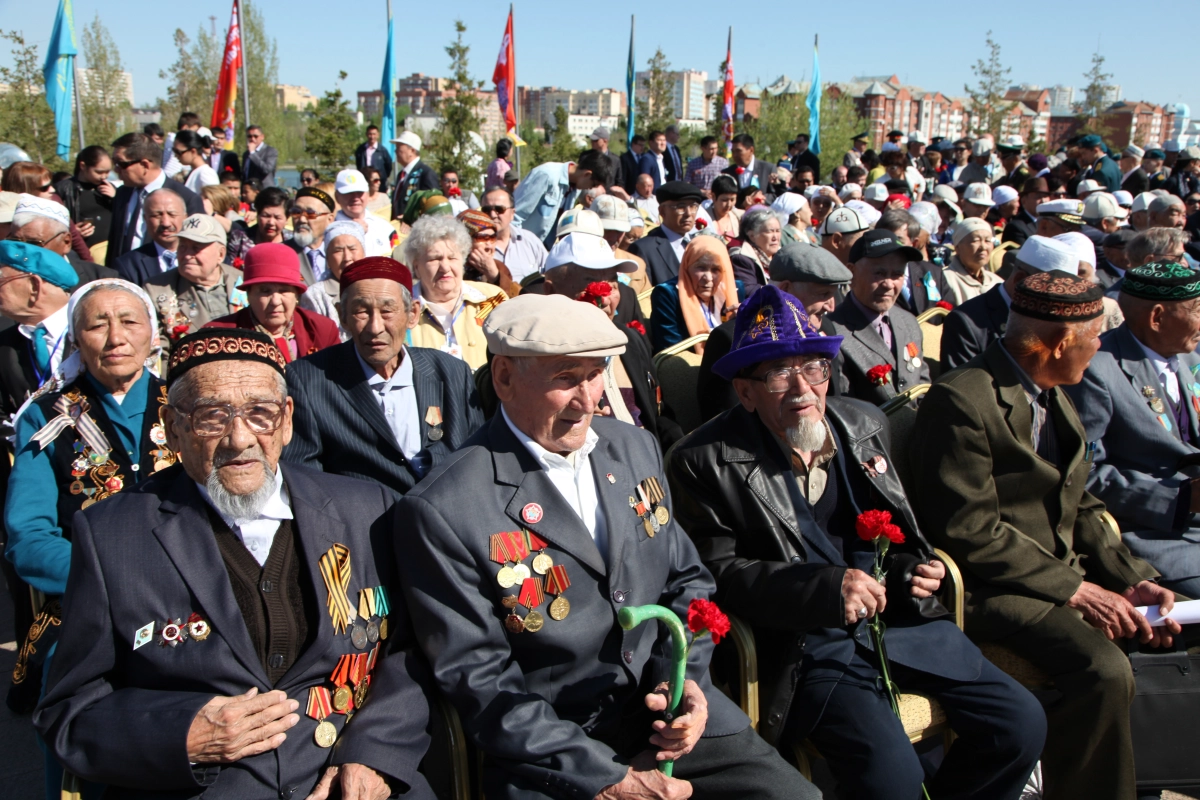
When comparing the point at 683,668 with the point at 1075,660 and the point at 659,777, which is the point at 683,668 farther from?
the point at 1075,660

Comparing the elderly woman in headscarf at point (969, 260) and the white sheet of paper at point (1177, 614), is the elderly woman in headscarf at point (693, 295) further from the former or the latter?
the white sheet of paper at point (1177, 614)

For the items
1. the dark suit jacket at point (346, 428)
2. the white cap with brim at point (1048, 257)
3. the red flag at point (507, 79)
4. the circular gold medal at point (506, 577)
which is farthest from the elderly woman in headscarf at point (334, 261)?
the red flag at point (507, 79)

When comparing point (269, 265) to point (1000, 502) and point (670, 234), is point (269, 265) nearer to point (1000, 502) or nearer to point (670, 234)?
point (1000, 502)

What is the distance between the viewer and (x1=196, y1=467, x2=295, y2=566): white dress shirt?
2.35 meters

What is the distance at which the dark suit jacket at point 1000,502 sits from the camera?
10.1 ft

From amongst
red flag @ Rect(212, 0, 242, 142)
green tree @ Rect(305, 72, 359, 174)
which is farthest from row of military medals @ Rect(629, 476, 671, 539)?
green tree @ Rect(305, 72, 359, 174)

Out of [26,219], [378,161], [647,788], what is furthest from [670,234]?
[378,161]

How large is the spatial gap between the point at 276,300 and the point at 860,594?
3109mm

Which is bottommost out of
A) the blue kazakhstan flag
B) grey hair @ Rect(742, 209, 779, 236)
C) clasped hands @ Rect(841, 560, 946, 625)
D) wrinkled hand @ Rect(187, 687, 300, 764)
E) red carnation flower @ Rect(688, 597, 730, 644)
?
wrinkled hand @ Rect(187, 687, 300, 764)

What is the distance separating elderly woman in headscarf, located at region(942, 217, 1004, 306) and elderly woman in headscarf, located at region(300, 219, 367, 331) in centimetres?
450

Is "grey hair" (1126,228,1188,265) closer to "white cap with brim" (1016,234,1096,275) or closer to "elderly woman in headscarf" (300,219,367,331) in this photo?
"white cap with brim" (1016,234,1096,275)

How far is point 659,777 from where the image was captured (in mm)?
2270

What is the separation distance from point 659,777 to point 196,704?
46.3 inches

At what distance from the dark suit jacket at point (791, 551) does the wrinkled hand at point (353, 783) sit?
1.18 metres
